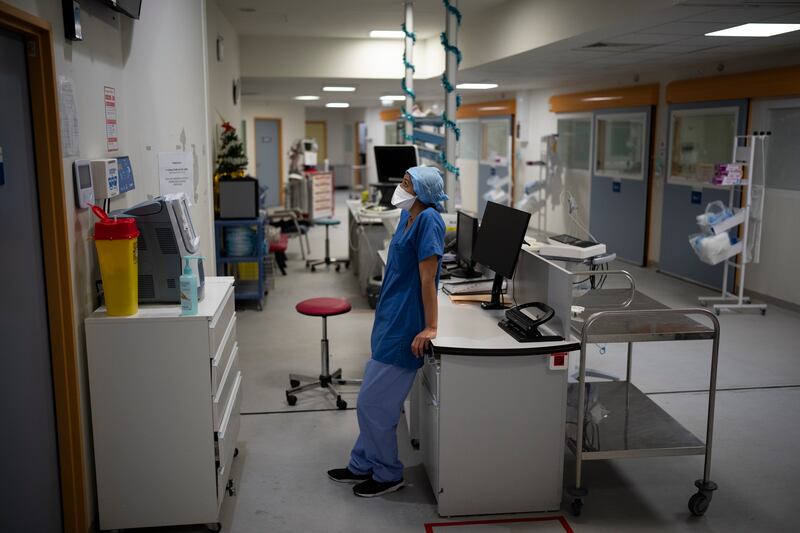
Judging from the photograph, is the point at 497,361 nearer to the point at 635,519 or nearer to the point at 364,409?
the point at 364,409

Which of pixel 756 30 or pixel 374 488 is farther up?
pixel 756 30

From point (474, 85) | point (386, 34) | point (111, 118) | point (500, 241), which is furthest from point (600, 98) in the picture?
point (111, 118)

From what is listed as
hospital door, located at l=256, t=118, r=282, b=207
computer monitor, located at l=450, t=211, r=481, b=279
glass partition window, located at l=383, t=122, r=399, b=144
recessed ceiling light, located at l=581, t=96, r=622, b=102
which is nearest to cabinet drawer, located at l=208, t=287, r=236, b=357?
computer monitor, located at l=450, t=211, r=481, b=279

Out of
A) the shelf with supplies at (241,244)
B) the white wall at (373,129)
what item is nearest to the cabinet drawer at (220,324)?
the shelf with supplies at (241,244)

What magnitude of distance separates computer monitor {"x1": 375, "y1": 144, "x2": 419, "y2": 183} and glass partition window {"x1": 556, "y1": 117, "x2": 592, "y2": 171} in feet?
13.2

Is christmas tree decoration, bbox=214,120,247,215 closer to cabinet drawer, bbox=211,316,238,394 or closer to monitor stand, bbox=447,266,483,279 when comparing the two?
monitor stand, bbox=447,266,483,279

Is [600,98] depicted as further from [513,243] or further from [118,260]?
[118,260]

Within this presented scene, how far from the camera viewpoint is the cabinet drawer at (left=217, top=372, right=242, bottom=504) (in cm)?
295

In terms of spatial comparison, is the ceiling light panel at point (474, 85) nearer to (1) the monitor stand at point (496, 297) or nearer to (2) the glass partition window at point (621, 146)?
(2) the glass partition window at point (621, 146)

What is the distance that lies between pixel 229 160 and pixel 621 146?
5.31 m

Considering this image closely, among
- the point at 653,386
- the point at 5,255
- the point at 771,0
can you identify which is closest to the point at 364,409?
the point at 5,255

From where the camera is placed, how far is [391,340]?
317cm

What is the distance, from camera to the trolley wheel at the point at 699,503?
3139 mm

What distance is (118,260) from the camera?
2.75 metres
